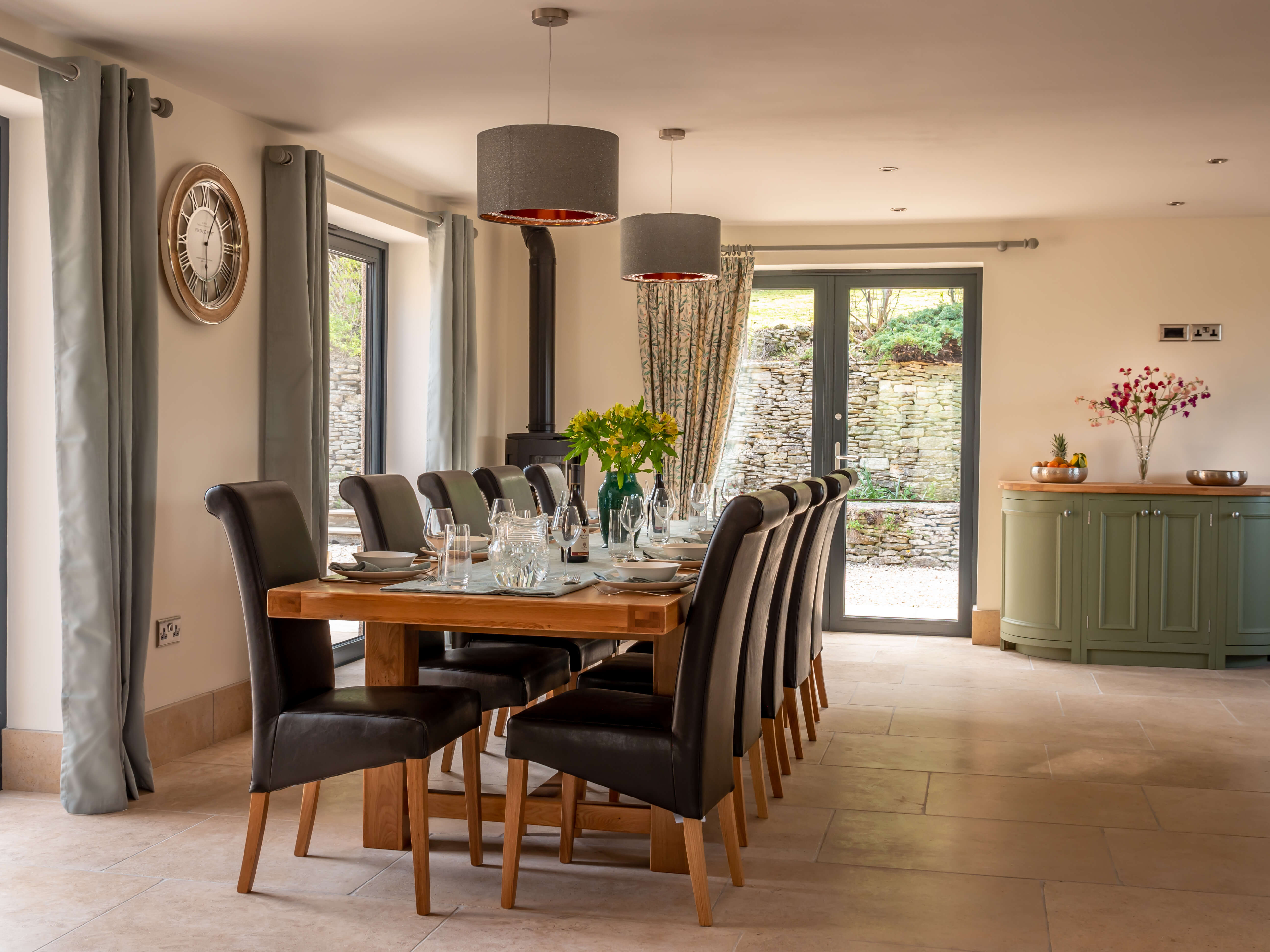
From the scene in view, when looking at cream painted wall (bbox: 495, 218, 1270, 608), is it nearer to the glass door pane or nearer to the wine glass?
the glass door pane

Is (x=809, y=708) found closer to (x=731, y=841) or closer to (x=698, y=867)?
(x=731, y=841)

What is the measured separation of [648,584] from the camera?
2816 millimetres

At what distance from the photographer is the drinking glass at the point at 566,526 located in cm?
328

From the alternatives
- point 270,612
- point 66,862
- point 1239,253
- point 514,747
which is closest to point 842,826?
point 514,747

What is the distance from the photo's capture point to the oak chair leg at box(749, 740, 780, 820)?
11.2 feet

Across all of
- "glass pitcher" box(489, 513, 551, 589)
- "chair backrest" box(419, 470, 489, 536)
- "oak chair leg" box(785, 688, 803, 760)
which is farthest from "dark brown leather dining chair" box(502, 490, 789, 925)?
"chair backrest" box(419, 470, 489, 536)

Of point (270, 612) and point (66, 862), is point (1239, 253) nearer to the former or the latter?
point (270, 612)

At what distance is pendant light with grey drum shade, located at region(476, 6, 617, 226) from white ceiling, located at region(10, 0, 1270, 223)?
1.41 ft

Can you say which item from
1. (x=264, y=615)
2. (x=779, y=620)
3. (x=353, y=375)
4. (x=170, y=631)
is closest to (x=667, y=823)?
(x=779, y=620)

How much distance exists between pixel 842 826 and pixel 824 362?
4008 mm

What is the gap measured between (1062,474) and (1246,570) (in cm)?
102

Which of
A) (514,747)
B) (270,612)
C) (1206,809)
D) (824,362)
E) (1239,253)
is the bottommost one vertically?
(1206,809)

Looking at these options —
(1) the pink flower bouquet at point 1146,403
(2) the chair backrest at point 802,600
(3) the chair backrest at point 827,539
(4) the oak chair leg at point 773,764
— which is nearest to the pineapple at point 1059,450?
(1) the pink flower bouquet at point 1146,403

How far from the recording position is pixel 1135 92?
408 cm
